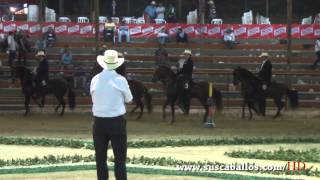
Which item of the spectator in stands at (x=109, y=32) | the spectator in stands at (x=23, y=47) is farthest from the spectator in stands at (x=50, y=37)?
the spectator in stands at (x=109, y=32)

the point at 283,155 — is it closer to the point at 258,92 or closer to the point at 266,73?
the point at 258,92

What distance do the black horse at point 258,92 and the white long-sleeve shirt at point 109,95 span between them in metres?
16.1

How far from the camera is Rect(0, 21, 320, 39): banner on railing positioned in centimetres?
3594

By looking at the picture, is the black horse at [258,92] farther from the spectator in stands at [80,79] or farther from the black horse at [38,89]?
the spectator in stands at [80,79]

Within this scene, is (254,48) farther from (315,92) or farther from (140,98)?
(140,98)

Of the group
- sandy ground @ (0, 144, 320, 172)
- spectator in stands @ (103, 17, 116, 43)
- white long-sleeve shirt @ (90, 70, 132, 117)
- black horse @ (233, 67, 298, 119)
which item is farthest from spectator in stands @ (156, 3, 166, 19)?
white long-sleeve shirt @ (90, 70, 132, 117)

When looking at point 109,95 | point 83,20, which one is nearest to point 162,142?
point 109,95

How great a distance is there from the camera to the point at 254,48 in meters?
34.8

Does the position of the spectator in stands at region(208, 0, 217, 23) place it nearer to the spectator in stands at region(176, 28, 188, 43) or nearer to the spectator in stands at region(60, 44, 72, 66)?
the spectator in stands at region(176, 28, 188, 43)

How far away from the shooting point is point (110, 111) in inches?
382

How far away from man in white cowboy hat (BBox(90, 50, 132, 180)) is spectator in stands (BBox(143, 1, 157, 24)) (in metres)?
28.5

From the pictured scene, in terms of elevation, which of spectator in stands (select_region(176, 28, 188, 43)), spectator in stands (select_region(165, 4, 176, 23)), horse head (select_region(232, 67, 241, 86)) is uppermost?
spectator in stands (select_region(165, 4, 176, 23))

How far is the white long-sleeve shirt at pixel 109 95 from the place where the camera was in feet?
31.8

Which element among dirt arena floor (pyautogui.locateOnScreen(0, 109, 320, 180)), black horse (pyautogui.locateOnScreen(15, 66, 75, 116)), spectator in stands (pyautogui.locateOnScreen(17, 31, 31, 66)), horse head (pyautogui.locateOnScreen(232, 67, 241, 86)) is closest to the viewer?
dirt arena floor (pyautogui.locateOnScreen(0, 109, 320, 180))
